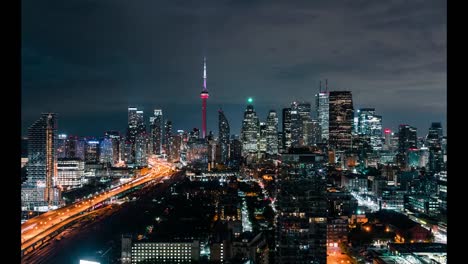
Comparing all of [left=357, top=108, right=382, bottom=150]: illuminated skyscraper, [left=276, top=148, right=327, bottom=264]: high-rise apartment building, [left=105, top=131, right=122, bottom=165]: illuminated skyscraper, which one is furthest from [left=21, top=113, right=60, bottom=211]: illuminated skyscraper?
[left=357, top=108, right=382, bottom=150]: illuminated skyscraper

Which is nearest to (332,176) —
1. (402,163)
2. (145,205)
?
(402,163)

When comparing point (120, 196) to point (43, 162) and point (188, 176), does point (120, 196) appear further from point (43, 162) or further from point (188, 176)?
point (188, 176)

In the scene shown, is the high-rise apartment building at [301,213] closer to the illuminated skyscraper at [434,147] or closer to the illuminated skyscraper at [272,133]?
the illuminated skyscraper at [434,147]

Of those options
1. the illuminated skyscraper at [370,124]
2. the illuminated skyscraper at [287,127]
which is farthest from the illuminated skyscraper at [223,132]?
the illuminated skyscraper at [370,124]

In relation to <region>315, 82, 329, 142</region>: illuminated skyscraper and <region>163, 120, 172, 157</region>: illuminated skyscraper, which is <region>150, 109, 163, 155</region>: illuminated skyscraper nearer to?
<region>163, 120, 172, 157</region>: illuminated skyscraper

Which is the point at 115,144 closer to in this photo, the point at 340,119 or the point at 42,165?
the point at 42,165

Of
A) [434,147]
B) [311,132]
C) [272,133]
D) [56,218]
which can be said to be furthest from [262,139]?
[56,218]
